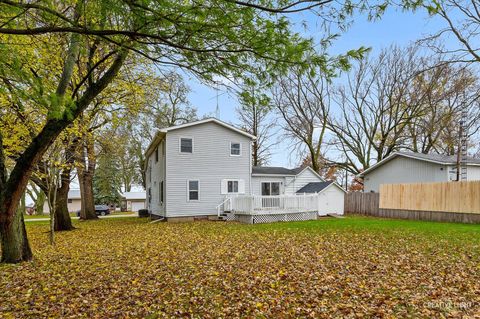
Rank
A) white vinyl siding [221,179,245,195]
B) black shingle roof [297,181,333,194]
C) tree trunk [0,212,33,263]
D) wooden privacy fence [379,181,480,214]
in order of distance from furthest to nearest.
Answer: black shingle roof [297,181,333,194], white vinyl siding [221,179,245,195], wooden privacy fence [379,181,480,214], tree trunk [0,212,33,263]

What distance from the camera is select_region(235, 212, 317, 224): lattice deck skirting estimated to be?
16.3 meters

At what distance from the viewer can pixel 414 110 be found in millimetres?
23891

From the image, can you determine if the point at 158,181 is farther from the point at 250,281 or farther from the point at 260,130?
the point at 250,281

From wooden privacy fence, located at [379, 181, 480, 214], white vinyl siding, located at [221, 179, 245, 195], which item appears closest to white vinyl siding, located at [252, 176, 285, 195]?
white vinyl siding, located at [221, 179, 245, 195]

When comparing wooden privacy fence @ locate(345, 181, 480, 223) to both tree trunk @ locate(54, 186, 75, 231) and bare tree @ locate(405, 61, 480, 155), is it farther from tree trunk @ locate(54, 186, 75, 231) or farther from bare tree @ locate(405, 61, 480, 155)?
tree trunk @ locate(54, 186, 75, 231)

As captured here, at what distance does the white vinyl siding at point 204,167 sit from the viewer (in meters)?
17.2

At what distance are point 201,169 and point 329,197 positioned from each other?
8.43 metres

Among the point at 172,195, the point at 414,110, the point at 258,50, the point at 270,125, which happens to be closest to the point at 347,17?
the point at 258,50

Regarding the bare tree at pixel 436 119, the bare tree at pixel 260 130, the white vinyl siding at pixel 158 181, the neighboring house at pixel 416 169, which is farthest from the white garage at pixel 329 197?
the white vinyl siding at pixel 158 181

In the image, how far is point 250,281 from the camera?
551cm

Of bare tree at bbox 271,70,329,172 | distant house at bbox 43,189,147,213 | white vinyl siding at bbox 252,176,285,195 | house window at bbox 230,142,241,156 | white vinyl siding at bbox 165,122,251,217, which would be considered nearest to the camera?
white vinyl siding at bbox 165,122,251,217

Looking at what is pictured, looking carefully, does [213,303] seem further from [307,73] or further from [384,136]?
[384,136]

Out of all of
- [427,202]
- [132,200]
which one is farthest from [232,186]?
[132,200]

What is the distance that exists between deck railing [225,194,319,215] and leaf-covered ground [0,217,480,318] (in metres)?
6.96
